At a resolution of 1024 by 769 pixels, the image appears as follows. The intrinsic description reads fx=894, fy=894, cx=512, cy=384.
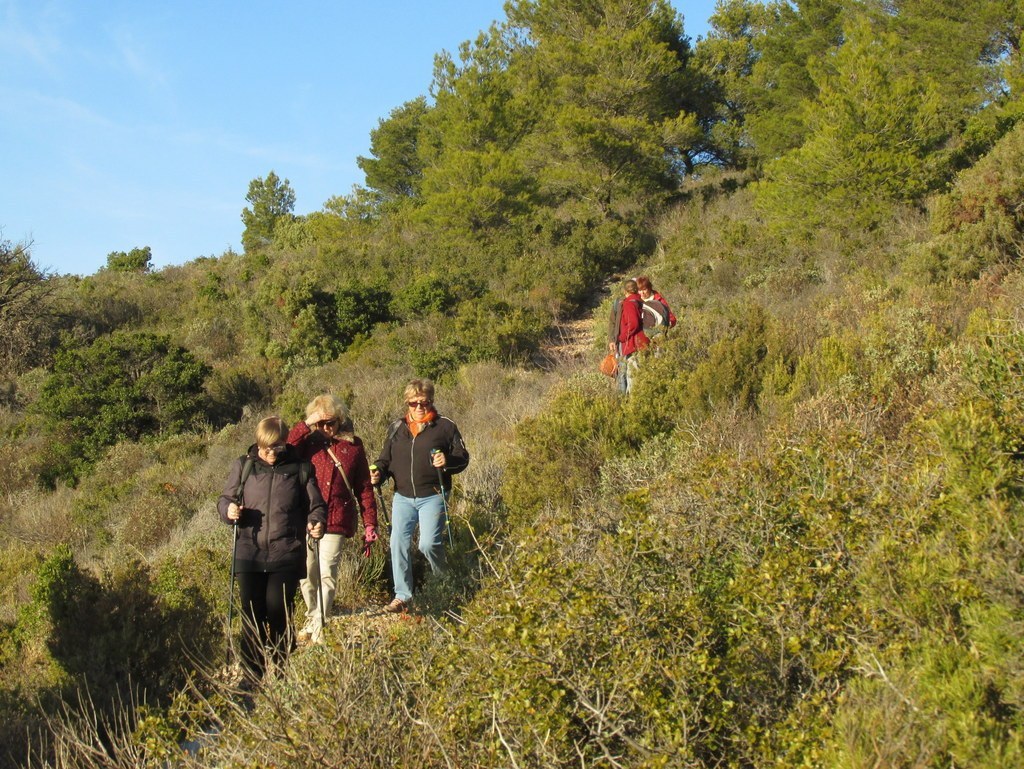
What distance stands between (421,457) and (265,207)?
38606 mm

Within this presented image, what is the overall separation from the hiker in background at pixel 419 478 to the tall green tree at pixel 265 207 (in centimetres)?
3661

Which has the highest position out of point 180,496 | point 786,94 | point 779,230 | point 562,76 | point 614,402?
point 562,76

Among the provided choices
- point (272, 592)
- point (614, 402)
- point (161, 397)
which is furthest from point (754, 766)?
point (161, 397)

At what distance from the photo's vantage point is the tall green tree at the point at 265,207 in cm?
4056

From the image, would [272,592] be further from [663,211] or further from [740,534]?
[663,211]

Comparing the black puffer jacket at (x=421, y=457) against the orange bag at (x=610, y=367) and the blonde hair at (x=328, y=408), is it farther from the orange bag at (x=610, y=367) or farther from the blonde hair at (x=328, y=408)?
the orange bag at (x=610, y=367)

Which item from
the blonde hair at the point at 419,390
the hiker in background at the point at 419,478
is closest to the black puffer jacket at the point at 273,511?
the hiker in background at the point at 419,478

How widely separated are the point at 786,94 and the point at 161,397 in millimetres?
18406

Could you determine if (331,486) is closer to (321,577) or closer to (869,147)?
(321,577)

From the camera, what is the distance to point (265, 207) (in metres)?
41.4

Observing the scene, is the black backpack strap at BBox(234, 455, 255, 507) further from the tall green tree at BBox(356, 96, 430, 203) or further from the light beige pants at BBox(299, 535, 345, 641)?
the tall green tree at BBox(356, 96, 430, 203)

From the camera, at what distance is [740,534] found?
3.63 metres

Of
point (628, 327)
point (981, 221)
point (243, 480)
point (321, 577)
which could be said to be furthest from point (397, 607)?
point (981, 221)

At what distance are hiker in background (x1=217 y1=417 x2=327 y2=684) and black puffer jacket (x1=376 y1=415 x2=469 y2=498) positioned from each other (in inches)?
30.3
